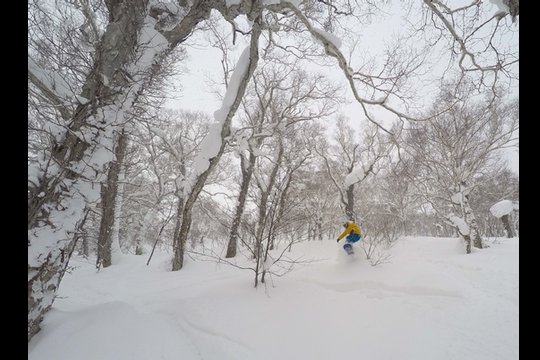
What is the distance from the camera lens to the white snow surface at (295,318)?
2617 millimetres

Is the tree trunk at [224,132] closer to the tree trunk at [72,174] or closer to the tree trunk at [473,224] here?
the tree trunk at [72,174]

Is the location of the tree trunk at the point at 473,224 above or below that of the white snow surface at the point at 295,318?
above

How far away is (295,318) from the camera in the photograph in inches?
137

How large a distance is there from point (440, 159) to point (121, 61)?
11955 millimetres

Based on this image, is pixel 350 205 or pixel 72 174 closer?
pixel 72 174

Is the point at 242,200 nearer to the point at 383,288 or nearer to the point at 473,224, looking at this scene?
the point at 383,288

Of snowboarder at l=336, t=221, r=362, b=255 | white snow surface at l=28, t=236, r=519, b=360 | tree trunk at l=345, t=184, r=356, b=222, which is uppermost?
tree trunk at l=345, t=184, r=356, b=222

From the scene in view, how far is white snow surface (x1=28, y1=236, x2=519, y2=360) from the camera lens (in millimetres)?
2617

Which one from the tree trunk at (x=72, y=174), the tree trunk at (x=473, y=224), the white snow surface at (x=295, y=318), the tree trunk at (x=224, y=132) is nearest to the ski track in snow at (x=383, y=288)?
the white snow surface at (x=295, y=318)

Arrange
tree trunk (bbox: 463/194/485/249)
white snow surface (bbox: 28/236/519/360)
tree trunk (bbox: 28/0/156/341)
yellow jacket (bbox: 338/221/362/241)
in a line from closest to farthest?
tree trunk (bbox: 28/0/156/341) → white snow surface (bbox: 28/236/519/360) → yellow jacket (bbox: 338/221/362/241) → tree trunk (bbox: 463/194/485/249)

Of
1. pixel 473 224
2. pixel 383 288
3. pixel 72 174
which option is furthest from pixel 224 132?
pixel 473 224

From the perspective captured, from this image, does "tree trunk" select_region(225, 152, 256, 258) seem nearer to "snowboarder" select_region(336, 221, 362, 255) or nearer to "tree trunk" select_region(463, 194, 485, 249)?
"snowboarder" select_region(336, 221, 362, 255)

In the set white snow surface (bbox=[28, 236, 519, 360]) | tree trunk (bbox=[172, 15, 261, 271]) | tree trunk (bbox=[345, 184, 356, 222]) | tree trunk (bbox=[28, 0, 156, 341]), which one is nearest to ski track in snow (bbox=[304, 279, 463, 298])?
white snow surface (bbox=[28, 236, 519, 360])
